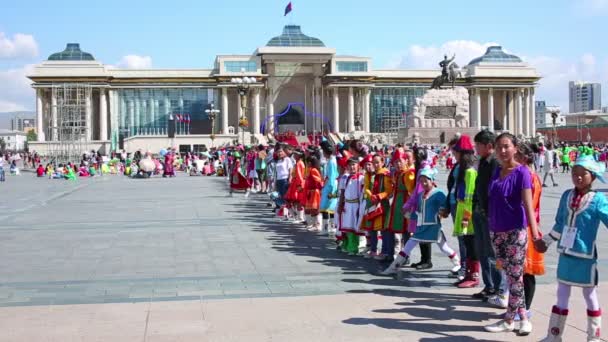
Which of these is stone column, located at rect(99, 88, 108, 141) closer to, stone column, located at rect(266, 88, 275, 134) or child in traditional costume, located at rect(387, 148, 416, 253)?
stone column, located at rect(266, 88, 275, 134)

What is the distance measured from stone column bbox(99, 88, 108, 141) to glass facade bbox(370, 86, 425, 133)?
2891 centimetres

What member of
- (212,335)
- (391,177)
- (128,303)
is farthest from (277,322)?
(391,177)

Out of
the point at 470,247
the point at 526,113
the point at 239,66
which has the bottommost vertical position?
the point at 470,247

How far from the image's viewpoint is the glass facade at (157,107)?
8369cm

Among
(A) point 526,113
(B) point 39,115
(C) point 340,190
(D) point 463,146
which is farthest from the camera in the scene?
(A) point 526,113

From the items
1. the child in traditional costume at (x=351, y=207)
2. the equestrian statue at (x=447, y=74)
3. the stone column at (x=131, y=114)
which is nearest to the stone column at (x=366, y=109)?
the stone column at (x=131, y=114)

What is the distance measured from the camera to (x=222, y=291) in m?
8.53

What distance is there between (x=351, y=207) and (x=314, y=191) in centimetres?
300

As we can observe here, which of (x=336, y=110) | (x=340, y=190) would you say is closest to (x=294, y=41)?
(x=336, y=110)

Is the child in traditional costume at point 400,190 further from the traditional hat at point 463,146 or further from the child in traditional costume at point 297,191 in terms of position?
the child in traditional costume at point 297,191

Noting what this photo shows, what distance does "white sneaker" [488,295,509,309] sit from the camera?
7.62 meters

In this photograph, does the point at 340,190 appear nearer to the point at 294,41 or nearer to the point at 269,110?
the point at 269,110

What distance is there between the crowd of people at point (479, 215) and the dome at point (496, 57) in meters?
80.0

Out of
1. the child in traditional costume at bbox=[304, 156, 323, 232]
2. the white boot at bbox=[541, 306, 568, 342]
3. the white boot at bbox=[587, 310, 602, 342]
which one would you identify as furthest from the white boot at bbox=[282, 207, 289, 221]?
the white boot at bbox=[587, 310, 602, 342]
